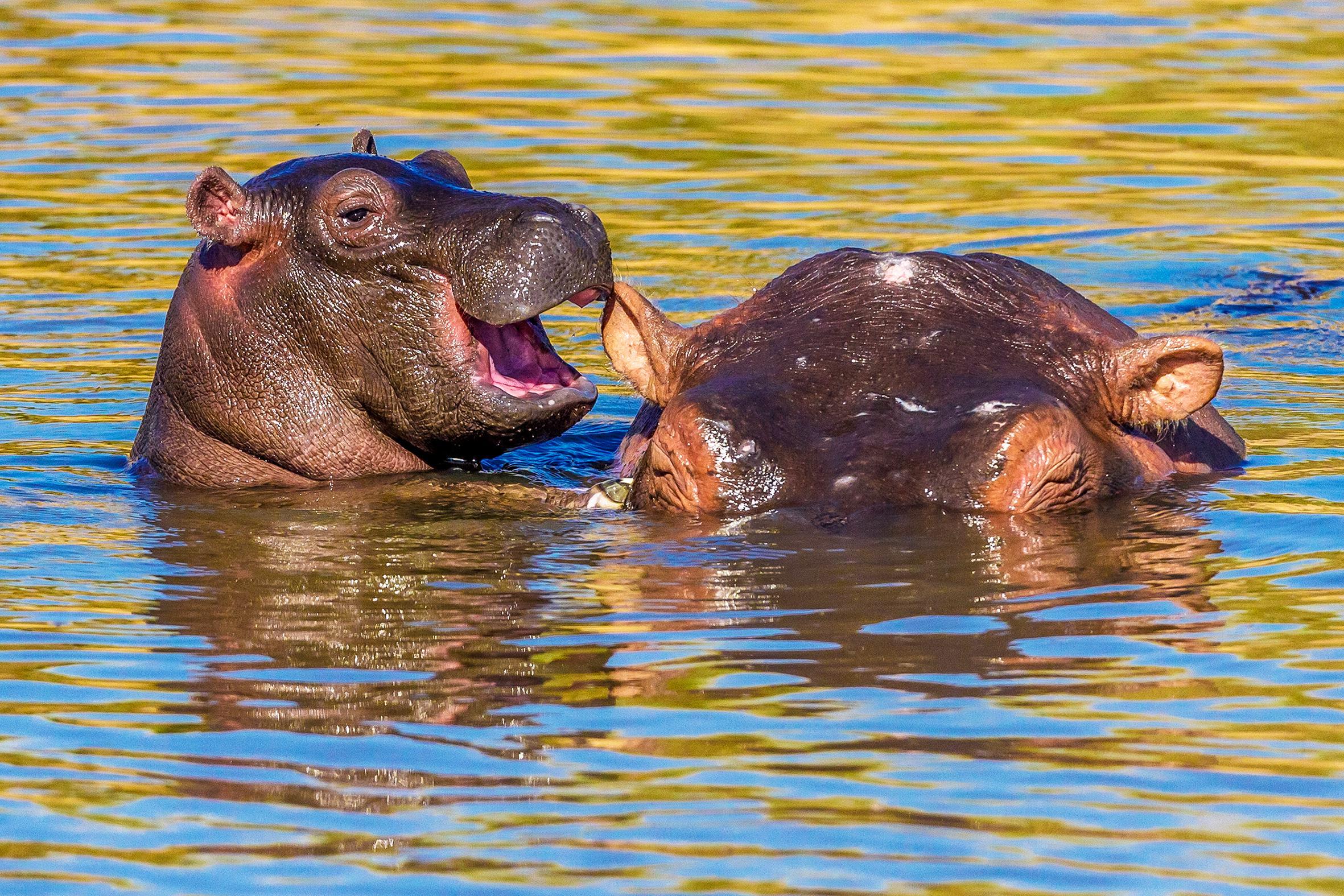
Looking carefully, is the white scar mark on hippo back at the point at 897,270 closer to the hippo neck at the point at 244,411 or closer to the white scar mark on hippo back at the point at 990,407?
the white scar mark on hippo back at the point at 990,407

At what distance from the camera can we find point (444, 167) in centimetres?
879

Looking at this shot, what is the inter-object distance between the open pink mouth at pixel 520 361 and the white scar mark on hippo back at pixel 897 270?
41.4 inches

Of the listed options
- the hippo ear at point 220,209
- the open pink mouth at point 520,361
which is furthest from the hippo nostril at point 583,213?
the hippo ear at point 220,209

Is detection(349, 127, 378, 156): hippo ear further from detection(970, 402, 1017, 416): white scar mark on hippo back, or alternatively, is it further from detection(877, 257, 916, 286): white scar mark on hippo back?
detection(970, 402, 1017, 416): white scar mark on hippo back

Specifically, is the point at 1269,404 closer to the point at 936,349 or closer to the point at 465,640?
the point at 936,349

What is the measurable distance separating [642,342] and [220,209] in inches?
67.3

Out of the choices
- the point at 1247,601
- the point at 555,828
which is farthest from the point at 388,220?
the point at 555,828

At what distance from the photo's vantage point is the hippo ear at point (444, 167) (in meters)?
8.70

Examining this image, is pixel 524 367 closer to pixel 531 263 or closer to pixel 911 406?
pixel 531 263

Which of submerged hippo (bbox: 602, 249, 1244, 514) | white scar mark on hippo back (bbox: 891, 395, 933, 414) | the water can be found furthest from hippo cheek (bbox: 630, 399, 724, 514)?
white scar mark on hippo back (bbox: 891, 395, 933, 414)

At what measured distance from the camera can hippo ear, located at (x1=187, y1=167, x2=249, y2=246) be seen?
27.3 ft

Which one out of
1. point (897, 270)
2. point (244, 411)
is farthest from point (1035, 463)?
point (244, 411)

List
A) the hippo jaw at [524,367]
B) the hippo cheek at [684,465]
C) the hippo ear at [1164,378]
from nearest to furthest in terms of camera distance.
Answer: the hippo cheek at [684,465]
the hippo ear at [1164,378]
the hippo jaw at [524,367]

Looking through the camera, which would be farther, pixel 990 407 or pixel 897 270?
pixel 897 270
